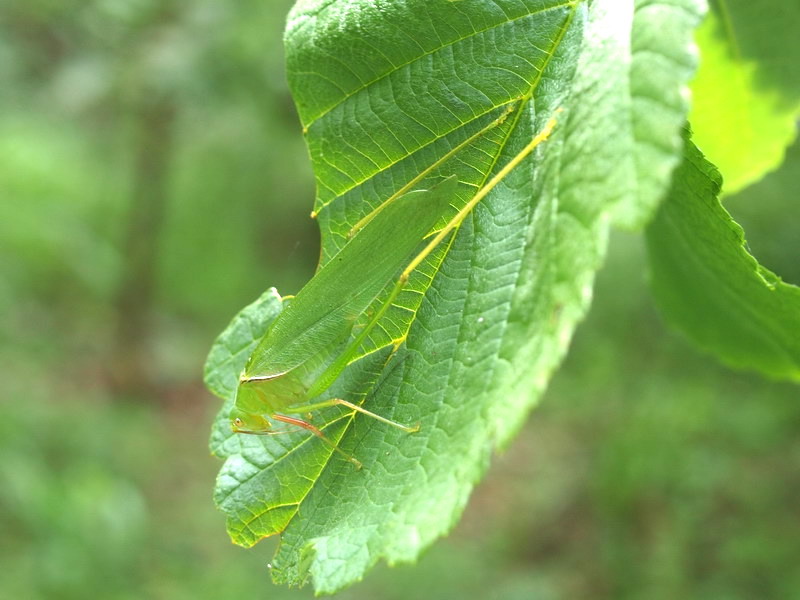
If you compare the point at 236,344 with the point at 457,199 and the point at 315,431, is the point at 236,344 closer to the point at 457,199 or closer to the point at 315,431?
the point at 315,431

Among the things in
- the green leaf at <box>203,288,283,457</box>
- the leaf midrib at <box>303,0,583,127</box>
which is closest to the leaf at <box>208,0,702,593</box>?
the leaf midrib at <box>303,0,583,127</box>

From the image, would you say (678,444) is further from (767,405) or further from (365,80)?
(365,80)

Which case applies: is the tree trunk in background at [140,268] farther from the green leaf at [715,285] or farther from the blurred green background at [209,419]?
the green leaf at [715,285]

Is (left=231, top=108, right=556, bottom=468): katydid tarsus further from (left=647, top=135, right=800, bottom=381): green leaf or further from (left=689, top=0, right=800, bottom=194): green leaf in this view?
(left=689, top=0, right=800, bottom=194): green leaf

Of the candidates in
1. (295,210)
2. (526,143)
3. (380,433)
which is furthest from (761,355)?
(295,210)

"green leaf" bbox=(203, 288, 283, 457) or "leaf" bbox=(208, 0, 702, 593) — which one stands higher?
"leaf" bbox=(208, 0, 702, 593)

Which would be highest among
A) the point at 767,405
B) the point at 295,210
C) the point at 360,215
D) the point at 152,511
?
the point at 360,215
